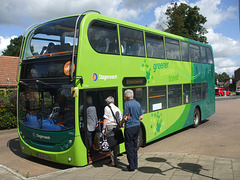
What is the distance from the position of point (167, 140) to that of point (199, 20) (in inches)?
1343

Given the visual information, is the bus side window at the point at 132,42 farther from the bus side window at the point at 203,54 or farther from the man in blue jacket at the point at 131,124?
the bus side window at the point at 203,54

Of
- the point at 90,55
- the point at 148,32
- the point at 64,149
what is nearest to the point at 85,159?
the point at 64,149

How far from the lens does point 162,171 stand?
226 inches

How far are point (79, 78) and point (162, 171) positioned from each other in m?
2.89

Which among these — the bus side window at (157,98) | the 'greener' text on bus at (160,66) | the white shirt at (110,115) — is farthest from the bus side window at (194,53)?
the white shirt at (110,115)

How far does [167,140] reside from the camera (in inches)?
387

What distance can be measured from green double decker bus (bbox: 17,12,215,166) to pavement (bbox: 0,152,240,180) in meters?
0.38

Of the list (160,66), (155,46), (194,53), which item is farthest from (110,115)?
(194,53)

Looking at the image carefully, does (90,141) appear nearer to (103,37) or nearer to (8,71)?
(103,37)

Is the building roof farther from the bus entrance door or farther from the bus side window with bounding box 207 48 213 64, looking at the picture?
the bus entrance door

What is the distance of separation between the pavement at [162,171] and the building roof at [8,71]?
74.5ft

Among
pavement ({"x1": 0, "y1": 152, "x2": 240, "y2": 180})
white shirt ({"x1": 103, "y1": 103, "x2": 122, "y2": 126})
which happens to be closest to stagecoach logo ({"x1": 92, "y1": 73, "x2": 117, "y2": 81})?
white shirt ({"x1": 103, "y1": 103, "x2": 122, "y2": 126})

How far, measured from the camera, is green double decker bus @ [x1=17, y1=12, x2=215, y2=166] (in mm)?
6039

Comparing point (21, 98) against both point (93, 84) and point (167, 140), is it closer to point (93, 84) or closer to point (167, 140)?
point (93, 84)
